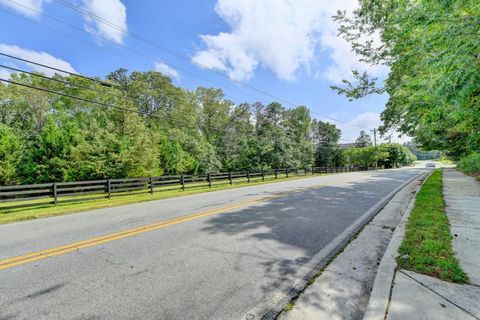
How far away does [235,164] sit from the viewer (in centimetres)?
3250

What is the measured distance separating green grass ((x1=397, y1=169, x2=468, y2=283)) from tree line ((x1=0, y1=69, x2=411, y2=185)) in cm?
1123

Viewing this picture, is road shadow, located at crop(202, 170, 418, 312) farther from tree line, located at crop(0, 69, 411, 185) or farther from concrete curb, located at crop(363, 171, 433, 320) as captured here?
tree line, located at crop(0, 69, 411, 185)

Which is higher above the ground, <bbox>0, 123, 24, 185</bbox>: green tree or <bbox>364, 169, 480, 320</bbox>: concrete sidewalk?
<bbox>0, 123, 24, 185</bbox>: green tree

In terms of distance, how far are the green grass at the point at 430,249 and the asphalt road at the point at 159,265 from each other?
1.19 meters

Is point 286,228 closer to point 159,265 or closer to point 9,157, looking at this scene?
point 159,265

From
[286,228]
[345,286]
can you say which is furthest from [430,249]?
[286,228]

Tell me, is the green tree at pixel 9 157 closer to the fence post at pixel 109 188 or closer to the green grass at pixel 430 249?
the fence post at pixel 109 188

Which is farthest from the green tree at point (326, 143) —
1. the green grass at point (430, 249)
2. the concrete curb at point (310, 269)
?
the concrete curb at point (310, 269)

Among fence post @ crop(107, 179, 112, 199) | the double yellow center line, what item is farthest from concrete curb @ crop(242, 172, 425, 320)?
fence post @ crop(107, 179, 112, 199)

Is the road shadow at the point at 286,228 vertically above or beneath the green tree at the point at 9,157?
beneath

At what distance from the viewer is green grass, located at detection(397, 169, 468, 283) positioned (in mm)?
2847

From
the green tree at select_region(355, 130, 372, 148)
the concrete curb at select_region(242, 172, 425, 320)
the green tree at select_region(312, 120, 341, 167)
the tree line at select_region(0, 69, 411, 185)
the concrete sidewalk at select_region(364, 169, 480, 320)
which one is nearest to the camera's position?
the concrete sidewalk at select_region(364, 169, 480, 320)

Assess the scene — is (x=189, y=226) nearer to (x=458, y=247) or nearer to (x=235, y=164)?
(x=458, y=247)

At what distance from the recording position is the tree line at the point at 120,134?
17906 millimetres
